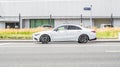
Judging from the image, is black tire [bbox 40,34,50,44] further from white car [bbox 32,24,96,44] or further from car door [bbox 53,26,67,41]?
car door [bbox 53,26,67,41]

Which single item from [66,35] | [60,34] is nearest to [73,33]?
[66,35]

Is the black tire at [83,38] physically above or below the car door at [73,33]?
below

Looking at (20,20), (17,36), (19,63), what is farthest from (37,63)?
(20,20)

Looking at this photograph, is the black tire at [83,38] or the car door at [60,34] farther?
the car door at [60,34]
